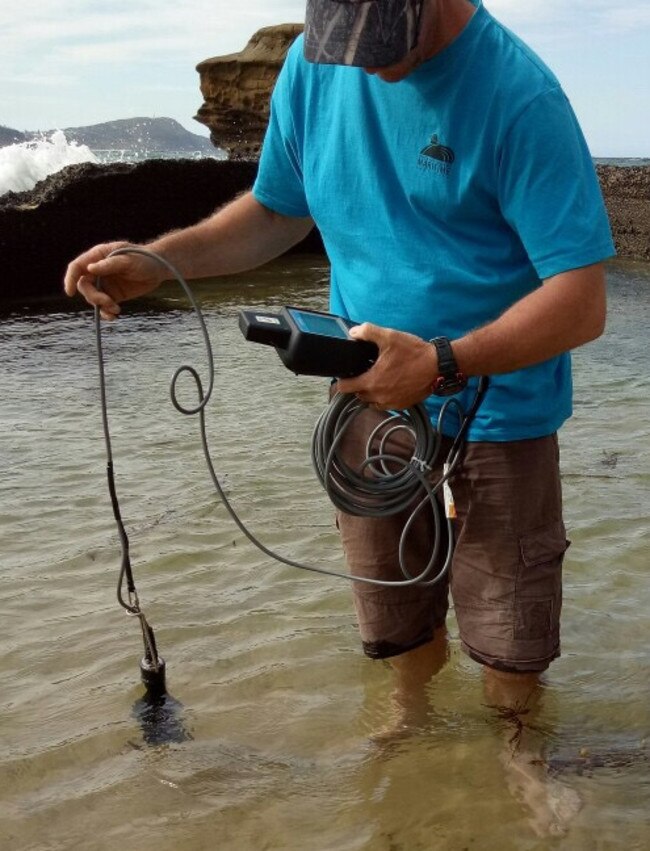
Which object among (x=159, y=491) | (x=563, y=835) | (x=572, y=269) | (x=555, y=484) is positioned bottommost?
(x=563, y=835)

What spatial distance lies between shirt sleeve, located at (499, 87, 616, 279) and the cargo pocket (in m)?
0.84

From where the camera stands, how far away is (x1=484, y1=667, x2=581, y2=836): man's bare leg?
10.1ft

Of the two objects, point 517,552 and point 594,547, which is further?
point 594,547

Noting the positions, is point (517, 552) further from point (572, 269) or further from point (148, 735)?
point (148, 735)

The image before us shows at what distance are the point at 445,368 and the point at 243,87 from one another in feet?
115

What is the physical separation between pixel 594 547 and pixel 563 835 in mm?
2251

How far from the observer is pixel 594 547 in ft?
16.7

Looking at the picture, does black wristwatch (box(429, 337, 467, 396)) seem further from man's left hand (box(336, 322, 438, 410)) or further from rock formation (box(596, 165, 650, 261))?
rock formation (box(596, 165, 650, 261))

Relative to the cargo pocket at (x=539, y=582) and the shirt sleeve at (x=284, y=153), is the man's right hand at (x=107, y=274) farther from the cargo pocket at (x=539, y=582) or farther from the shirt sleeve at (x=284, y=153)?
the cargo pocket at (x=539, y=582)

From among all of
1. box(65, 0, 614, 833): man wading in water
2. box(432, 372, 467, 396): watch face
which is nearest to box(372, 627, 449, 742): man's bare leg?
box(65, 0, 614, 833): man wading in water

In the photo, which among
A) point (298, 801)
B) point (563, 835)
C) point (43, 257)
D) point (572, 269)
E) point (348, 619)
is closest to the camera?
point (572, 269)

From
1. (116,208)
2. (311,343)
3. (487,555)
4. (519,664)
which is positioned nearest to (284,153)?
(311,343)

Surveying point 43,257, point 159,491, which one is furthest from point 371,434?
point 43,257

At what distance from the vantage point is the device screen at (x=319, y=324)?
101 inches
